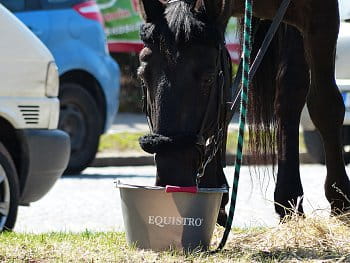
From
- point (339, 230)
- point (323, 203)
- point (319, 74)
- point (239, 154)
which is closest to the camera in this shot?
point (239, 154)

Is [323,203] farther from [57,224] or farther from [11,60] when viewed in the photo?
[11,60]

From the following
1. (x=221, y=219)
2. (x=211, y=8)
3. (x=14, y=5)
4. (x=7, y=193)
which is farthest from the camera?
(x=14, y=5)

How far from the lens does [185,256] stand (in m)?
4.86

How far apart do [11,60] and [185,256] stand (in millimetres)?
2578

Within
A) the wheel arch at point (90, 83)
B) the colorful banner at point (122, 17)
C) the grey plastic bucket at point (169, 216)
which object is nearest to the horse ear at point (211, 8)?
the grey plastic bucket at point (169, 216)

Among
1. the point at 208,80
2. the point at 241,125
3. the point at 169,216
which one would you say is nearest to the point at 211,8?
the point at 208,80

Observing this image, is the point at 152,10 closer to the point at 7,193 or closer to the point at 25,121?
the point at 7,193

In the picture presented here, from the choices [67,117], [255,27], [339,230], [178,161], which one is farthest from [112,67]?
[178,161]

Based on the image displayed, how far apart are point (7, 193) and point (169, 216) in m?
2.17

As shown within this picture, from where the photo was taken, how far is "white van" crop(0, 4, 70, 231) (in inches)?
269

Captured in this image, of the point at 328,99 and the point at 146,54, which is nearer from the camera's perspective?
the point at 146,54

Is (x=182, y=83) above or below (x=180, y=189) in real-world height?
above

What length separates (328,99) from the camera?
252 inches

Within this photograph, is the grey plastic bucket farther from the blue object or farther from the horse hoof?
the blue object
